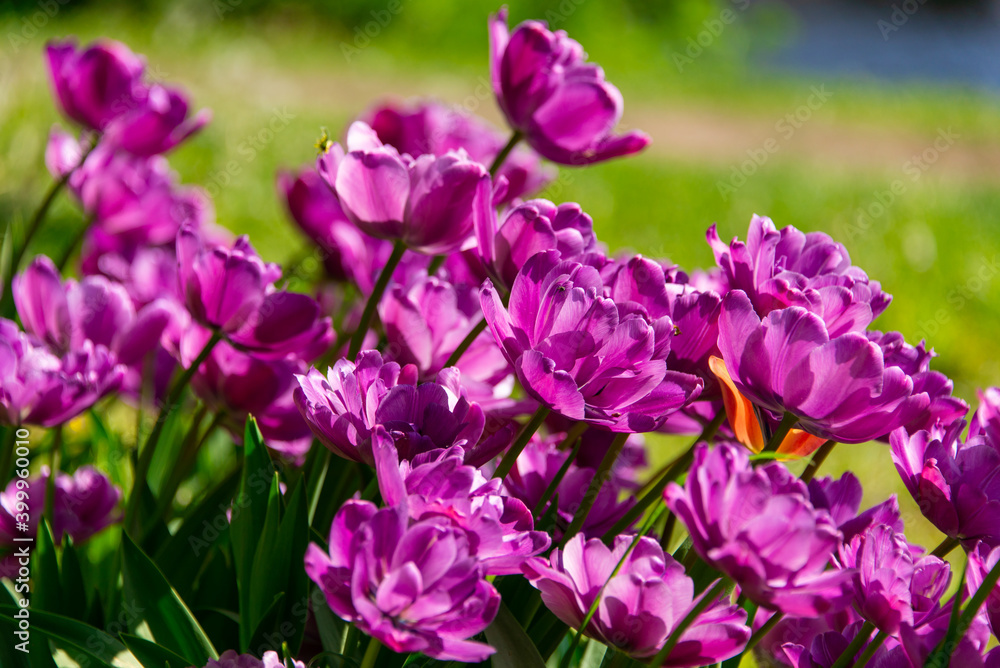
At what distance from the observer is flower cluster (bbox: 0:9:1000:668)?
557 millimetres

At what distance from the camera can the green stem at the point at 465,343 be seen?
0.83m

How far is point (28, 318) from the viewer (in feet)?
3.33

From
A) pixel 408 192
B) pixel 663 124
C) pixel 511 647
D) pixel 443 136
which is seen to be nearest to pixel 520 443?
pixel 511 647

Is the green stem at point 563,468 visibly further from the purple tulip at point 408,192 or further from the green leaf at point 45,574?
the green leaf at point 45,574

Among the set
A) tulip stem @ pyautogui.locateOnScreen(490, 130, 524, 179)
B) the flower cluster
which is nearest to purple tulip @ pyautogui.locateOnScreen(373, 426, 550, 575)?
the flower cluster

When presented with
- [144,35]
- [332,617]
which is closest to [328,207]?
[332,617]

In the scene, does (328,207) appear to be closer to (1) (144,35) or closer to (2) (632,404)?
(2) (632,404)

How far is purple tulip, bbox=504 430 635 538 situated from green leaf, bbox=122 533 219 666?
0.27 m

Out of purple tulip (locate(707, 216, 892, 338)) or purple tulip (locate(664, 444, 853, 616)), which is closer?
purple tulip (locate(664, 444, 853, 616))

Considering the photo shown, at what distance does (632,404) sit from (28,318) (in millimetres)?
686

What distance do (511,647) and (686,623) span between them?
148 millimetres

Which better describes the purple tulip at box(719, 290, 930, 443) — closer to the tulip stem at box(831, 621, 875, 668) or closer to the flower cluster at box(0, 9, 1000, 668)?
the flower cluster at box(0, 9, 1000, 668)

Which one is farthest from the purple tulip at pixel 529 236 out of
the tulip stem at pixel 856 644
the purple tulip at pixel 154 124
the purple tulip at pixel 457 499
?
the purple tulip at pixel 154 124

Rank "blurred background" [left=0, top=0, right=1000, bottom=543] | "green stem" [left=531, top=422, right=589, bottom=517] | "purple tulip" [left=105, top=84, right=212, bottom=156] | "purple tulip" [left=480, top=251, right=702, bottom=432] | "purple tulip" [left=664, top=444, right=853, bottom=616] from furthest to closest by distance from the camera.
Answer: "blurred background" [left=0, top=0, right=1000, bottom=543] → "purple tulip" [left=105, top=84, right=212, bottom=156] → "green stem" [left=531, top=422, right=589, bottom=517] → "purple tulip" [left=480, top=251, right=702, bottom=432] → "purple tulip" [left=664, top=444, right=853, bottom=616]
